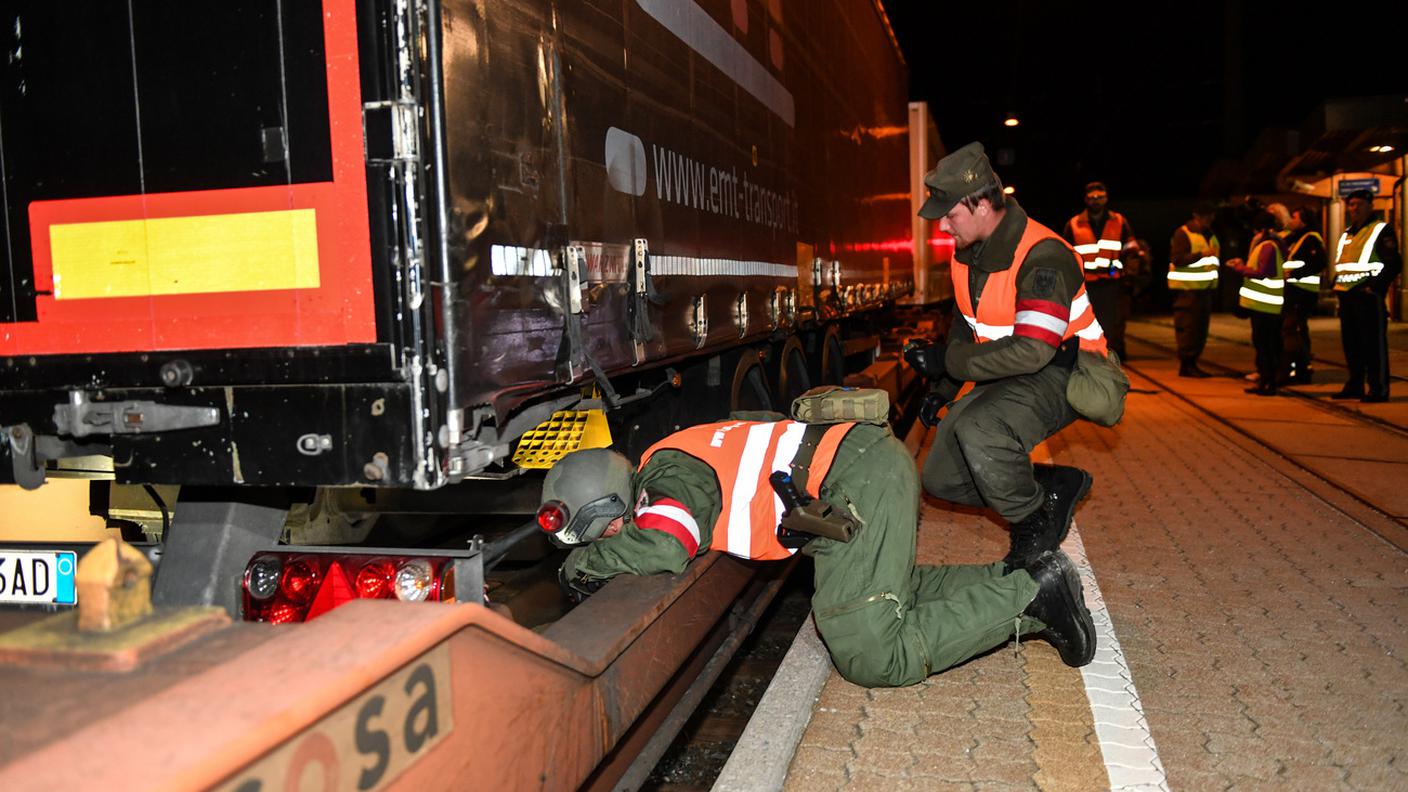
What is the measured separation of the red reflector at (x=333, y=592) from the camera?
3070mm

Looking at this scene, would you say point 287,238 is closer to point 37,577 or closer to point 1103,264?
point 37,577

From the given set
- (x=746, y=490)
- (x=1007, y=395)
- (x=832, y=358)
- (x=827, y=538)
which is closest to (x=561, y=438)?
(x=746, y=490)

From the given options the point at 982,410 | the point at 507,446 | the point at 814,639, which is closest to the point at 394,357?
the point at 507,446

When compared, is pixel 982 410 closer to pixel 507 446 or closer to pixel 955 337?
pixel 955 337

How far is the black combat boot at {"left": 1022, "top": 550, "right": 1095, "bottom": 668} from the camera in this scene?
378 cm

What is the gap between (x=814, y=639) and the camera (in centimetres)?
413

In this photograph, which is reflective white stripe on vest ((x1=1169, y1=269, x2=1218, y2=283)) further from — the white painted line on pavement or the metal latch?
the metal latch

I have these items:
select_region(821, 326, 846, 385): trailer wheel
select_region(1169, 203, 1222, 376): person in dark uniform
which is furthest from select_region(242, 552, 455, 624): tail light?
select_region(1169, 203, 1222, 376): person in dark uniform

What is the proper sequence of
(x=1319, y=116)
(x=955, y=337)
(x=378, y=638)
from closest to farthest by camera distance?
1. (x=378, y=638)
2. (x=955, y=337)
3. (x=1319, y=116)

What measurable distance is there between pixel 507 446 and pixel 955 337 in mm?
2607

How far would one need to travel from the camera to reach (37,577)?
3031mm

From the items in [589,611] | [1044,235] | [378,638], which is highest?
[1044,235]

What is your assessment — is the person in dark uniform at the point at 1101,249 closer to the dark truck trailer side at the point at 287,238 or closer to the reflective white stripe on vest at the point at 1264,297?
the reflective white stripe on vest at the point at 1264,297

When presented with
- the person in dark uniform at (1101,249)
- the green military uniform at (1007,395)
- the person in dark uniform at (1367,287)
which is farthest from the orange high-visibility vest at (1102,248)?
the green military uniform at (1007,395)
